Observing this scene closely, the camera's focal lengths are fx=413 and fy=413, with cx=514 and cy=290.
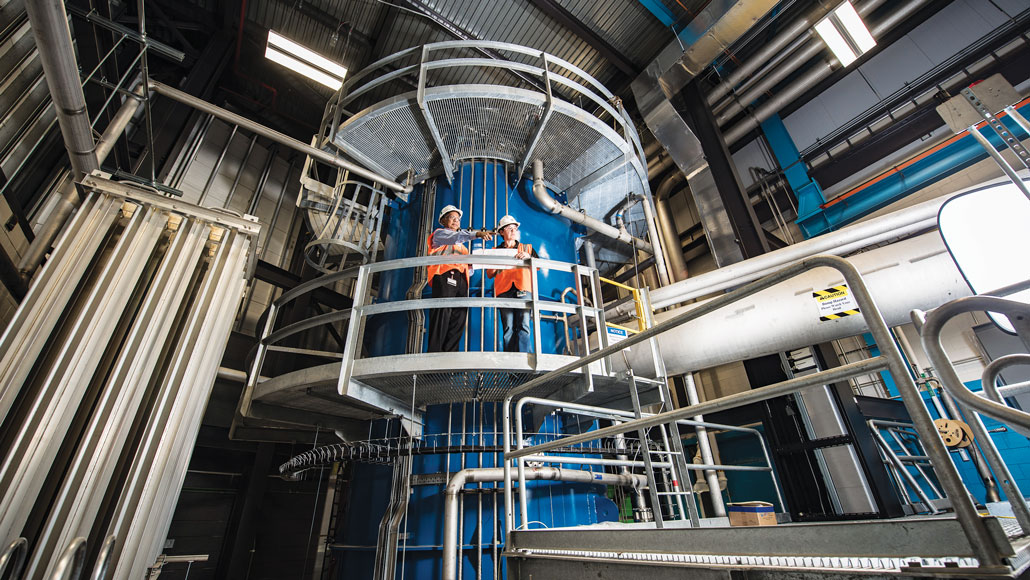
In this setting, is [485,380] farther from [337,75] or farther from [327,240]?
[337,75]

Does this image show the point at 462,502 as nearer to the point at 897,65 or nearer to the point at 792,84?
the point at 792,84

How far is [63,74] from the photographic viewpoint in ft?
10.0

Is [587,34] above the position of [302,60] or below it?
above

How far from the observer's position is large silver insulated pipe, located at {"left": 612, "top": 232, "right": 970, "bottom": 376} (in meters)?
3.95

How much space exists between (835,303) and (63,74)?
6.93 metres

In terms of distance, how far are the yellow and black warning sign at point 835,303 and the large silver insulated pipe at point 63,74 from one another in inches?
261

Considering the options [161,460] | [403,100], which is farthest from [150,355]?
[403,100]

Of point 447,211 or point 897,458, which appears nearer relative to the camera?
point 897,458

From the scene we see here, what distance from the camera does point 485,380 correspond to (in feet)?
14.8

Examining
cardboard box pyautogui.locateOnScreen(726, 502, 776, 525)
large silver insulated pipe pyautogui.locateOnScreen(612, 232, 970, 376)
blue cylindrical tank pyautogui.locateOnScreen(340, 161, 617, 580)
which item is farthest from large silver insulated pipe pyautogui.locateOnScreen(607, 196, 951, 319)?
cardboard box pyautogui.locateOnScreen(726, 502, 776, 525)

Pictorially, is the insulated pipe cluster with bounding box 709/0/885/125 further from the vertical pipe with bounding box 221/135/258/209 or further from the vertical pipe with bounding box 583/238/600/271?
the vertical pipe with bounding box 221/135/258/209

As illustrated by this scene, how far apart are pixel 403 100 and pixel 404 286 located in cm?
256

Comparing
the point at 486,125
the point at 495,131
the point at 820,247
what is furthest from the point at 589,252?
the point at 820,247

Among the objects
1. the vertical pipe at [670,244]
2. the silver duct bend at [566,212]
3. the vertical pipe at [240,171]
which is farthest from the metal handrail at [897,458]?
the vertical pipe at [240,171]
